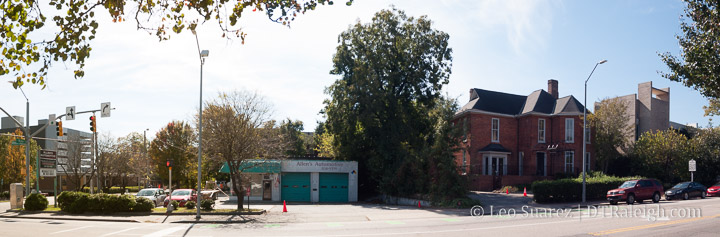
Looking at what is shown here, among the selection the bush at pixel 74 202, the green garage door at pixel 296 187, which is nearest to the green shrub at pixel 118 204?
the bush at pixel 74 202

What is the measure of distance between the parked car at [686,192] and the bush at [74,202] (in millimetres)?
34003

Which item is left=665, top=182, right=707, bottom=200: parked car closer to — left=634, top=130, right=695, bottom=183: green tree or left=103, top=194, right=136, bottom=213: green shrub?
left=634, top=130, right=695, bottom=183: green tree

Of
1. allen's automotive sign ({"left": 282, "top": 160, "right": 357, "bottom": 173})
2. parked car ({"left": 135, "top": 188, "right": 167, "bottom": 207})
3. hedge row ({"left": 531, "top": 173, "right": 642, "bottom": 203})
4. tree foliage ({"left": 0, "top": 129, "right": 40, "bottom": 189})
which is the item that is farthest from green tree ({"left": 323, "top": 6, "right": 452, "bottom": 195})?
tree foliage ({"left": 0, "top": 129, "right": 40, "bottom": 189})

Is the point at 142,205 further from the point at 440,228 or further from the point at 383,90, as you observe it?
the point at 383,90

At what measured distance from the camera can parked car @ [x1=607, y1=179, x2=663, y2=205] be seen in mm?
27953

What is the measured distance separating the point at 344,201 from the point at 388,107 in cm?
774

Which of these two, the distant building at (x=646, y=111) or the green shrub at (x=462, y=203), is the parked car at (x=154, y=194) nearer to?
the green shrub at (x=462, y=203)

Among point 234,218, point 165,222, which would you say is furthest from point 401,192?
point 165,222

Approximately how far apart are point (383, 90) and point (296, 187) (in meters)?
9.73

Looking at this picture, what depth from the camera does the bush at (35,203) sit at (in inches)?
1034

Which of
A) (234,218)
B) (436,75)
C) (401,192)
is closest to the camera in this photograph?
(234,218)

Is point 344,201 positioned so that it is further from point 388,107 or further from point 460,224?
point 460,224

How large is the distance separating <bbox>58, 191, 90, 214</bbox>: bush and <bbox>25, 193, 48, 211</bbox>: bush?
231cm

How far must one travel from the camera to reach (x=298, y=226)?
745 inches
